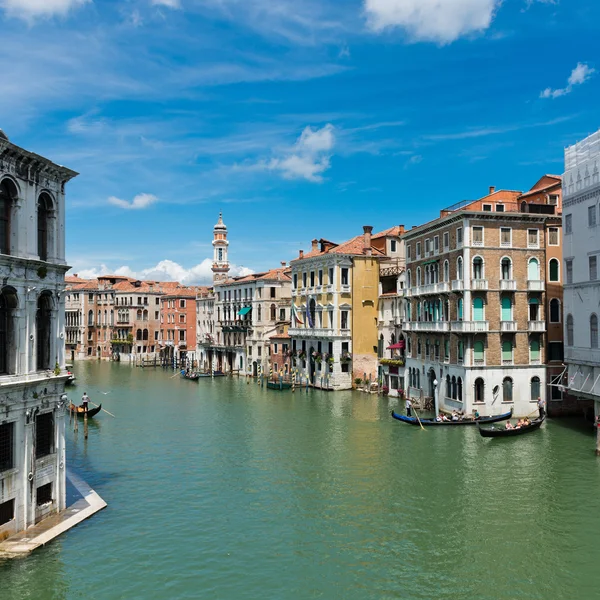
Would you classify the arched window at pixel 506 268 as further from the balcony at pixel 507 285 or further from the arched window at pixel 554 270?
the arched window at pixel 554 270

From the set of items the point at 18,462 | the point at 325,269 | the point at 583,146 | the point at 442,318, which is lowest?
the point at 18,462

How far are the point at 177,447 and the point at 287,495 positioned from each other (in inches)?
347

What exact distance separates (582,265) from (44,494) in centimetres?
2387

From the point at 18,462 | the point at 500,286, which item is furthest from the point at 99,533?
the point at 500,286

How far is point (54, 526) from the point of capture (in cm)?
1594

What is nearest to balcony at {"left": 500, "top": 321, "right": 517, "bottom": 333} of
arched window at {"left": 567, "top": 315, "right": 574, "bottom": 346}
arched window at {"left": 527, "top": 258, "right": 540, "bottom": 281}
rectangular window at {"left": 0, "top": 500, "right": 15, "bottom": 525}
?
arched window at {"left": 527, "top": 258, "right": 540, "bottom": 281}

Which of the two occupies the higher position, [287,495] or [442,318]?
[442,318]

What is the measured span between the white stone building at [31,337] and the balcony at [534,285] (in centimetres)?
2442

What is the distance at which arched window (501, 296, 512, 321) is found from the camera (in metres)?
33.3

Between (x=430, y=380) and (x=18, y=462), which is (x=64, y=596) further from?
(x=430, y=380)

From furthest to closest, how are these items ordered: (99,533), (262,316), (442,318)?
(262,316) < (442,318) < (99,533)

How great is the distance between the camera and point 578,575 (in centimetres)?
1473

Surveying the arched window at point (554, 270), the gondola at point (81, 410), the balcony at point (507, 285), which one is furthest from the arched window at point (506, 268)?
the gondola at point (81, 410)

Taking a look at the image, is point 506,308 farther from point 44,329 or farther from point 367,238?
point 44,329
